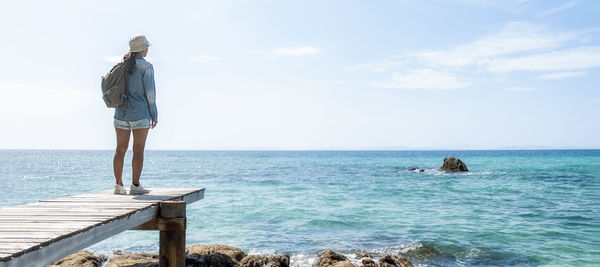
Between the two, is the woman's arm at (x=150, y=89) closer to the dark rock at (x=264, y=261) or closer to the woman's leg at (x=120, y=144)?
the woman's leg at (x=120, y=144)

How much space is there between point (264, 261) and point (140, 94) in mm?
3806

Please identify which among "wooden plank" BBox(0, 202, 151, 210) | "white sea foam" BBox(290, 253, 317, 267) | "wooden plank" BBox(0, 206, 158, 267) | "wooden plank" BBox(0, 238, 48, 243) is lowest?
"white sea foam" BBox(290, 253, 317, 267)

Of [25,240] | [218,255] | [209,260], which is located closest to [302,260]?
[218,255]

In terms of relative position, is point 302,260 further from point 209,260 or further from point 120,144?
point 120,144

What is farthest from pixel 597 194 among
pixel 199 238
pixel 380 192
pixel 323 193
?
pixel 199 238

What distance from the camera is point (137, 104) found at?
691cm

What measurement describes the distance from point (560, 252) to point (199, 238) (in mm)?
9010

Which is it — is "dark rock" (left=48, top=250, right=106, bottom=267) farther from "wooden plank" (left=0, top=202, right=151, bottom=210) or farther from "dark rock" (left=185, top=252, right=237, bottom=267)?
"wooden plank" (left=0, top=202, right=151, bottom=210)

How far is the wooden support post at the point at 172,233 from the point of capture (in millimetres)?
6691

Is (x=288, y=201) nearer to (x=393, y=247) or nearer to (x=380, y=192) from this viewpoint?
(x=380, y=192)

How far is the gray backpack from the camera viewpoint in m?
6.80

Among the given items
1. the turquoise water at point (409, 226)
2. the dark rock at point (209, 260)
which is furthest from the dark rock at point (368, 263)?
the dark rock at point (209, 260)

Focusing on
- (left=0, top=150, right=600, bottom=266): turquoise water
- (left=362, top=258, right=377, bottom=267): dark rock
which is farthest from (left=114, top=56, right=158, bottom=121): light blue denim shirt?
(left=0, top=150, right=600, bottom=266): turquoise water

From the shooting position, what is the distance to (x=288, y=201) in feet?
72.4
